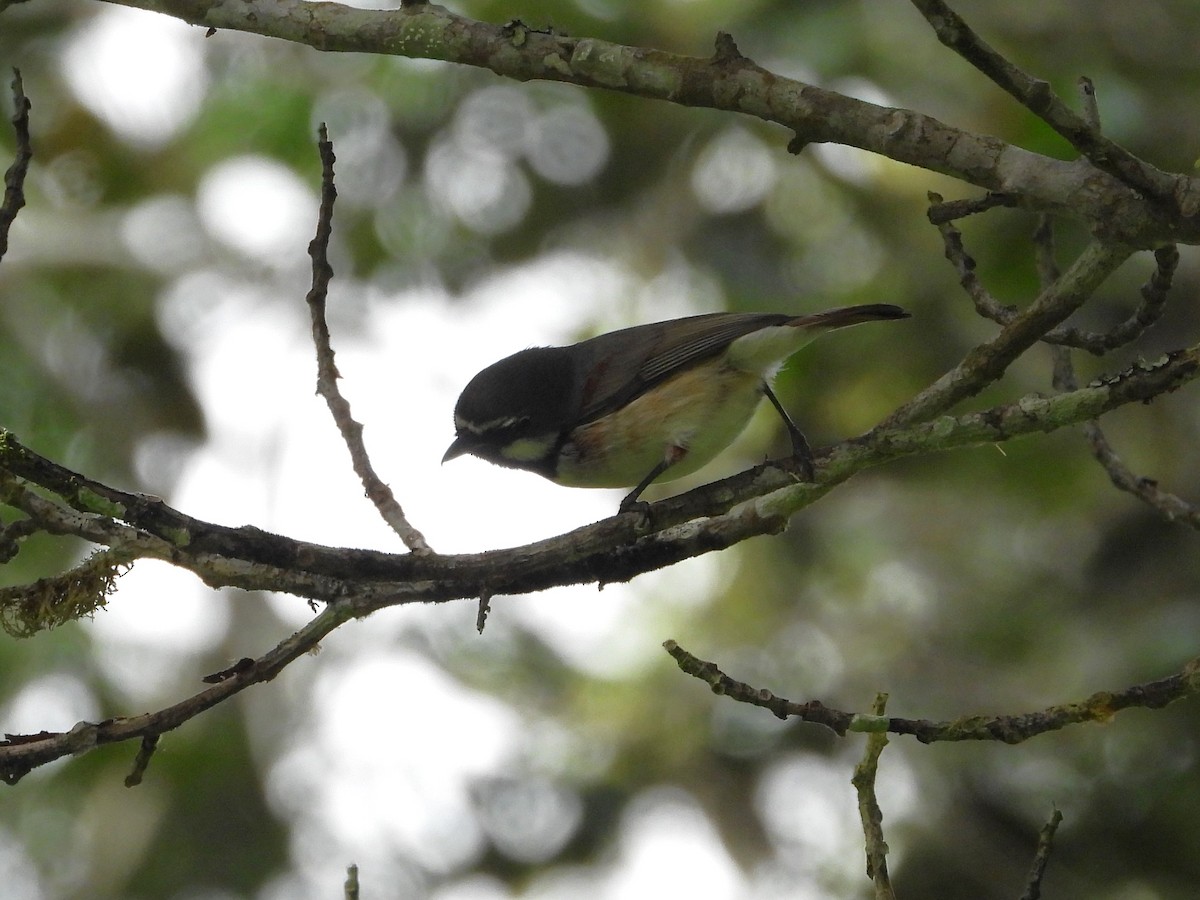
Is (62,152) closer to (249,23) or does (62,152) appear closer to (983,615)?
(249,23)

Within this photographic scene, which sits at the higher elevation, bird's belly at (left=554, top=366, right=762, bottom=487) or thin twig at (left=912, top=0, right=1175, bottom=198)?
bird's belly at (left=554, top=366, right=762, bottom=487)

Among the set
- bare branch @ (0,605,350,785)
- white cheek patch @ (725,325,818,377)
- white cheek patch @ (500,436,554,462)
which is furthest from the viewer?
white cheek patch @ (500,436,554,462)

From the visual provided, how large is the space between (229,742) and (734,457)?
4705 mm

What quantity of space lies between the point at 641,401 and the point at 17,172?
2569 mm

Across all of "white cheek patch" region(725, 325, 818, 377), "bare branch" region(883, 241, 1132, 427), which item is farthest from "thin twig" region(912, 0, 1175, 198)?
"white cheek patch" region(725, 325, 818, 377)

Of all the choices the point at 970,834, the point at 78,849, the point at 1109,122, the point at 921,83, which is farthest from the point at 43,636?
the point at 1109,122

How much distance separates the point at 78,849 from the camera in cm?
927

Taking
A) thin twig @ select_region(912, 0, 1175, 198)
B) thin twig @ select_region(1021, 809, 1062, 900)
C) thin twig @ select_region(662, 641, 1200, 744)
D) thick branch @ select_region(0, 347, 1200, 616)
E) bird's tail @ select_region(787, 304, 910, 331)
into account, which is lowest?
thin twig @ select_region(1021, 809, 1062, 900)

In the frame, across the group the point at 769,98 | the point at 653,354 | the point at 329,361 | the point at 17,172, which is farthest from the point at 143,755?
the point at 653,354

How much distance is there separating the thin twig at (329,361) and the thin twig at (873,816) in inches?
62.6

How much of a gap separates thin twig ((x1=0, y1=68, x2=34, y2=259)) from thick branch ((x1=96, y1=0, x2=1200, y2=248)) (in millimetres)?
892

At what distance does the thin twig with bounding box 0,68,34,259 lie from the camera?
136 inches

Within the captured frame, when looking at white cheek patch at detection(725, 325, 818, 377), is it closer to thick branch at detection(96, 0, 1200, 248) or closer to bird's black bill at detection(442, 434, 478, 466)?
bird's black bill at detection(442, 434, 478, 466)

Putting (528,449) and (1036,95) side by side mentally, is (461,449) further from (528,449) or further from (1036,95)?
(1036,95)
